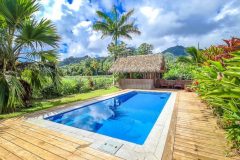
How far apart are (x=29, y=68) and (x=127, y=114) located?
16.7ft

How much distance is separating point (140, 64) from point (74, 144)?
13658 millimetres

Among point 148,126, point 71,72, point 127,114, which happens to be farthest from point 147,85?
point 71,72

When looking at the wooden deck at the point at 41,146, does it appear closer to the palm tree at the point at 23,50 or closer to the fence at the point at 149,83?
the palm tree at the point at 23,50

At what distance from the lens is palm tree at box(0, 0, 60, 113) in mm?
5184

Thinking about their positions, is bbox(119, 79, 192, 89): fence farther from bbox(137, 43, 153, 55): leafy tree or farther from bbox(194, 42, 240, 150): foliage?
bbox(137, 43, 153, 55): leafy tree

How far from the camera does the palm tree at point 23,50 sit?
5184mm

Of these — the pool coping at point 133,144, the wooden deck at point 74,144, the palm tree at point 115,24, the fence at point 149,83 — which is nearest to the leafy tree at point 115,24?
the palm tree at point 115,24

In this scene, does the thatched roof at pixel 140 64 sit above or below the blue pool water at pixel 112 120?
above

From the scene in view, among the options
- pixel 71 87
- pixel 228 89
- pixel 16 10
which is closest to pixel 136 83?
pixel 71 87

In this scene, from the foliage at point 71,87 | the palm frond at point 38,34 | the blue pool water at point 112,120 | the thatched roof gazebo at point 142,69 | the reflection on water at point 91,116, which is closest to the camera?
the blue pool water at point 112,120

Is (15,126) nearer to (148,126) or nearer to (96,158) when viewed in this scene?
(96,158)

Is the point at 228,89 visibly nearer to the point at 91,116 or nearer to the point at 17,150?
the point at 17,150

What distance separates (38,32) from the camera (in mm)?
5828

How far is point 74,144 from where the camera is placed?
343cm
